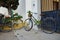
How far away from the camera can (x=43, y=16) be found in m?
9.48

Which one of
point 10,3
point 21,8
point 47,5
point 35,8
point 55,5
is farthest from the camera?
point 21,8

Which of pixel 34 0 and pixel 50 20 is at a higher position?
pixel 34 0

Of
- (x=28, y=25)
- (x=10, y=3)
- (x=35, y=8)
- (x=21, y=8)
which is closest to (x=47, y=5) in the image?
(x=35, y=8)

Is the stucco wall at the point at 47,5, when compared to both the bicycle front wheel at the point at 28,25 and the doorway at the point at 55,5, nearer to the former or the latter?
the doorway at the point at 55,5

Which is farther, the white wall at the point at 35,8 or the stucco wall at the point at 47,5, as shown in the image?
the white wall at the point at 35,8

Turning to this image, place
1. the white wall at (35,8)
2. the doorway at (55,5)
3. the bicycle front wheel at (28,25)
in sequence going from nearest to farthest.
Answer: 1. the doorway at (55,5)
2. the white wall at (35,8)
3. the bicycle front wheel at (28,25)

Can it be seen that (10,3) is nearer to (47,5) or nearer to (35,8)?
(35,8)

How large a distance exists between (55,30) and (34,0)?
97.1 inches

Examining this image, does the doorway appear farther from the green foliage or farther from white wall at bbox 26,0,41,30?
the green foliage

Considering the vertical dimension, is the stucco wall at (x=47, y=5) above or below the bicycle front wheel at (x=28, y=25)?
above

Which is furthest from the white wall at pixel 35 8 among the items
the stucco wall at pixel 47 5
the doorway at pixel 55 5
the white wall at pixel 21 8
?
the white wall at pixel 21 8

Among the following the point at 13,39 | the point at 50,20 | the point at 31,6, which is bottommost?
the point at 13,39

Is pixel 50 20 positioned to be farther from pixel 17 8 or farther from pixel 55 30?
pixel 17 8

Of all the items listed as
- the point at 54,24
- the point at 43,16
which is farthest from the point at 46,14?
the point at 54,24
